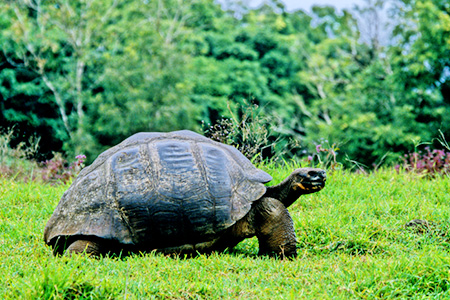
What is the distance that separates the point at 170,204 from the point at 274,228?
0.98 m

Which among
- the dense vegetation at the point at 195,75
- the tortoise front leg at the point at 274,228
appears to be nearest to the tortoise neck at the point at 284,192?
the tortoise front leg at the point at 274,228

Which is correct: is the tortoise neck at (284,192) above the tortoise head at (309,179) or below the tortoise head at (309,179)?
below

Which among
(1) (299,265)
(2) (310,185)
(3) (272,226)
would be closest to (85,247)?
(3) (272,226)

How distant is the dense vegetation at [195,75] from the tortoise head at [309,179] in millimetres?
13199

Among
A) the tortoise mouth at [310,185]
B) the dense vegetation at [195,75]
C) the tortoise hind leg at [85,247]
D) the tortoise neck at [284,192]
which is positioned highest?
the tortoise mouth at [310,185]

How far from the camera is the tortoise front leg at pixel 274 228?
4297mm

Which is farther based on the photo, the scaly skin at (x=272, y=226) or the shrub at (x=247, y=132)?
the shrub at (x=247, y=132)

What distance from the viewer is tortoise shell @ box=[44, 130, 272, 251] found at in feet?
13.4

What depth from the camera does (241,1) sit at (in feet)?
112

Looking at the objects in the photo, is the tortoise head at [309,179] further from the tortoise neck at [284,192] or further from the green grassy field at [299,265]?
the green grassy field at [299,265]

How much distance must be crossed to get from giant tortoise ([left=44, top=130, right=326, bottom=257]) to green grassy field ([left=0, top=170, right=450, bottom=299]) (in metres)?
0.18

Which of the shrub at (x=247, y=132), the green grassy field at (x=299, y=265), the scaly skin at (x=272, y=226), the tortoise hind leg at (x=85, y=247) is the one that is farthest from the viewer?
the shrub at (x=247, y=132)

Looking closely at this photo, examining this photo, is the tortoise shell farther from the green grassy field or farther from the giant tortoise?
the green grassy field

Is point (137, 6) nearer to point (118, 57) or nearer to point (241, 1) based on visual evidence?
point (118, 57)
